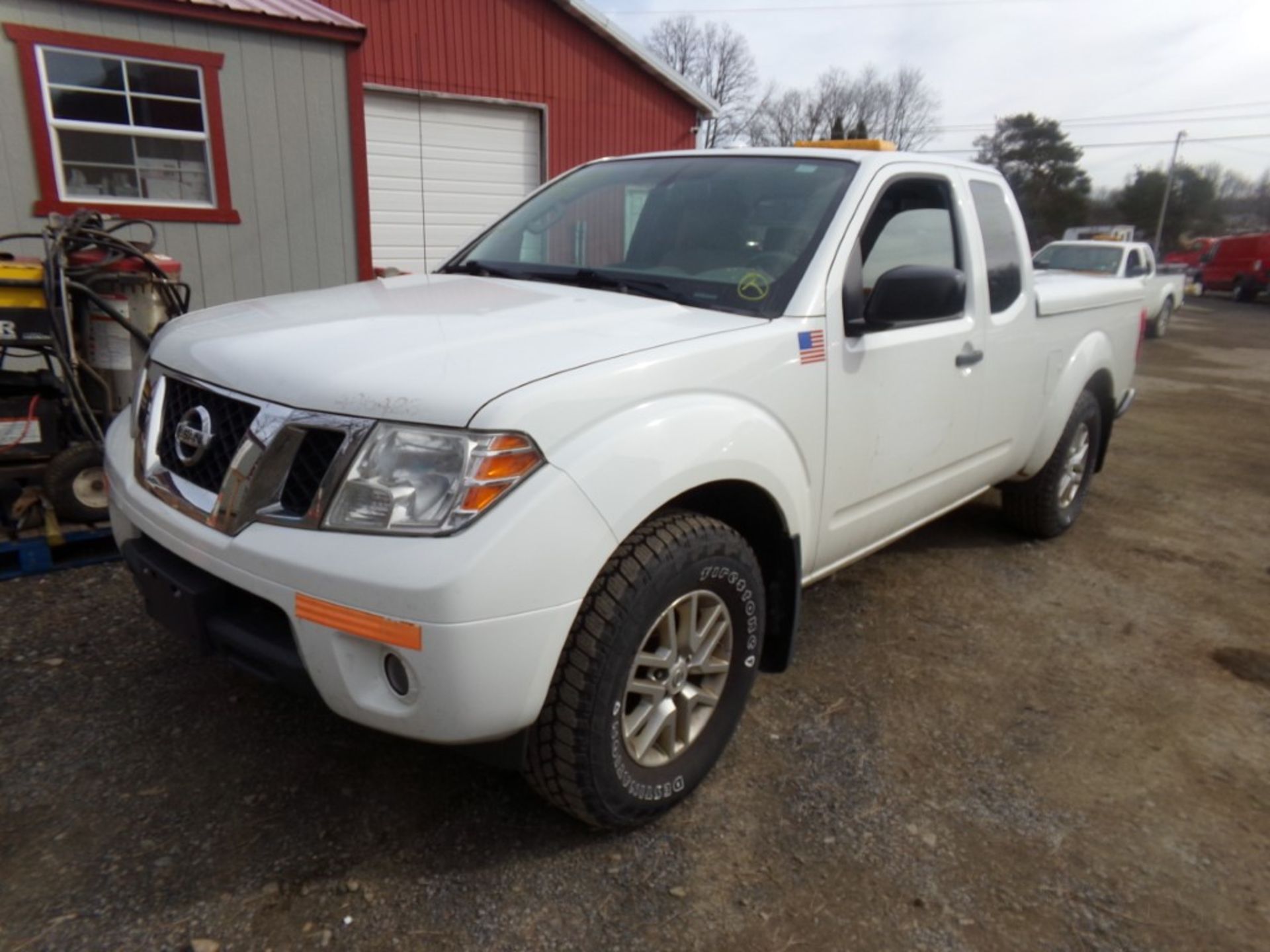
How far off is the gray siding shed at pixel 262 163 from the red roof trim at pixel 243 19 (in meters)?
0.06

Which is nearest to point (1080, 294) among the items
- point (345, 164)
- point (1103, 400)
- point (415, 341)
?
point (1103, 400)

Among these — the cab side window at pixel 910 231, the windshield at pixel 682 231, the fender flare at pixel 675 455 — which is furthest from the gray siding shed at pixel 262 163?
the fender flare at pixel 675 455

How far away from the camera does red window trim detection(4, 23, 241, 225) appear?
22.6 feet

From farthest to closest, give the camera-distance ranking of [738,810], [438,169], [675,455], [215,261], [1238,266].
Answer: [1238,266]
[438,169]
[215,261]
[738,810]
[675,455]


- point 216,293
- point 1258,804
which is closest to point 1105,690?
point 1258,804

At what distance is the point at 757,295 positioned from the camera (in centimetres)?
266

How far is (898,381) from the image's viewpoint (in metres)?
3.04

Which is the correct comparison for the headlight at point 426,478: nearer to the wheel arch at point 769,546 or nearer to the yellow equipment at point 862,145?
the wheel arch at point 769,546

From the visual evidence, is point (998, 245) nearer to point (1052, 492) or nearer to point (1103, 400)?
point (1052, 492)

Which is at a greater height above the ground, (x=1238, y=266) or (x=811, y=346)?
(x=811, y=346)

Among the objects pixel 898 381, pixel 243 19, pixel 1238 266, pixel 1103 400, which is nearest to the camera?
pixel 898 381

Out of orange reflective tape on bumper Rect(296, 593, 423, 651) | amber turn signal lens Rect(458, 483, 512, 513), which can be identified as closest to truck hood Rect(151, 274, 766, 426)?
amber turn signal lens Rect(458, 483, 512, 513)

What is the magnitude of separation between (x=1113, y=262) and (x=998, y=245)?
47.6ft

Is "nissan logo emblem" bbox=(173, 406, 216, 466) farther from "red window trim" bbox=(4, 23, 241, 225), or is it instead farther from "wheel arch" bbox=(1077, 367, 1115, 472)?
"red window trim" bbox=(4, 23, 241, 225)
